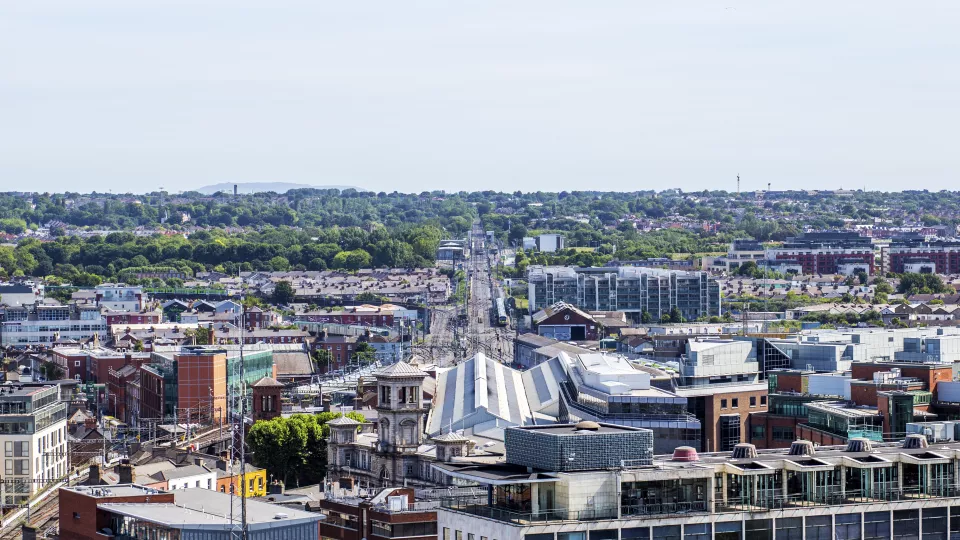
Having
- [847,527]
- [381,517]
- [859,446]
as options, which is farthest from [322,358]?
[847,527]

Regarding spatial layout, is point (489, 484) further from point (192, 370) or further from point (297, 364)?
point (297, 364)

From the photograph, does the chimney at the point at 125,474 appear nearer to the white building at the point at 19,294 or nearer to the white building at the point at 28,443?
the white building at the point at 28,443

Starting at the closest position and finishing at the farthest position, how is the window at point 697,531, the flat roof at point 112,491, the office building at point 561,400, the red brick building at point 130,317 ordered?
1. the window at point 697,531
2. the flat roof at point 112,491
3. the office building at point 561,400
4. the red brick building at point 130,317

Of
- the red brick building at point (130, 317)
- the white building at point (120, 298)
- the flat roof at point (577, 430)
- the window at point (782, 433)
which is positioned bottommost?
the red brick building at point (130, 317)

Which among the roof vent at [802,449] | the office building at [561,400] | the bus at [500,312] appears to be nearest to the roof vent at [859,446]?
the roof vent at [802,449]

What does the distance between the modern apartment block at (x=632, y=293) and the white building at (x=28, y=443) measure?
293 ft

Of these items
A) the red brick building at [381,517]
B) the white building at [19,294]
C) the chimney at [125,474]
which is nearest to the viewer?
the red brick building at [381,517]

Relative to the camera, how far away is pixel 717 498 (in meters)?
32.0

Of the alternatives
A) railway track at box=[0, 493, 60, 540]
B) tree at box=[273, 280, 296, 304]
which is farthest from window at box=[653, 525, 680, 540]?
tree at box=[273, 280, 296, 304]

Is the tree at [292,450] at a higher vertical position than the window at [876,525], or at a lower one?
lower

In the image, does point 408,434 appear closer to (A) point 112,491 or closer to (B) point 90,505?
(A) point 112,491

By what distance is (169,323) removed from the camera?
140 m

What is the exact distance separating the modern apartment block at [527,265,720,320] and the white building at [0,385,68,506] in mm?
89215

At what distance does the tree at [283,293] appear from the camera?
177000 mm
